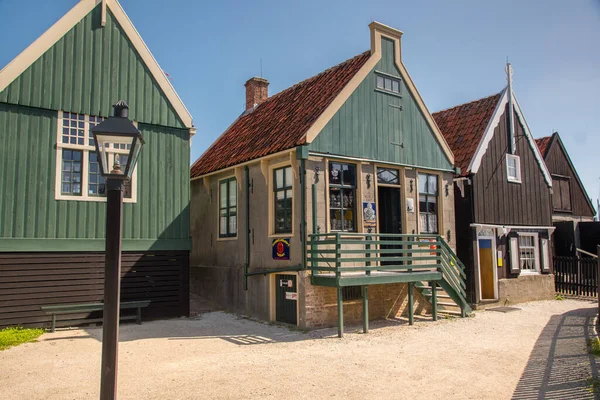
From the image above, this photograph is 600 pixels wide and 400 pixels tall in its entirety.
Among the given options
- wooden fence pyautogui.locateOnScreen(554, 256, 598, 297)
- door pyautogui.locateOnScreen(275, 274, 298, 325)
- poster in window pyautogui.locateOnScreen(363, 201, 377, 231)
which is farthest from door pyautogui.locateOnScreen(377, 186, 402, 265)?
wooden fence pyautogui.locateOnScreen(554, 256, 598, 297)

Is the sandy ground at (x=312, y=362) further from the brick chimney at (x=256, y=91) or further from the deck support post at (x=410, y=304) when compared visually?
the brick chimney at (x=256, y=91)

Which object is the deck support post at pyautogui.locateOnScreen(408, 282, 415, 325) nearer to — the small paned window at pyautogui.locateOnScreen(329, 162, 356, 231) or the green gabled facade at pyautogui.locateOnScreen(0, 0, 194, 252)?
the small paned window at pyautogui.locateOnScreen(329, 162, 356, 231)

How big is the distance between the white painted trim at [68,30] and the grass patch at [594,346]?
11.6m

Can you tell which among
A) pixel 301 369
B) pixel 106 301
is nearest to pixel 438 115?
pixel 301 369

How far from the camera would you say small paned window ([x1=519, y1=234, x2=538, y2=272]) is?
1948 centimetres

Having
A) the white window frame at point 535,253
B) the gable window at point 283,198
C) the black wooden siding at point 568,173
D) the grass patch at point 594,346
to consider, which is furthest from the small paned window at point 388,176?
the black wooden siding at point 568,173

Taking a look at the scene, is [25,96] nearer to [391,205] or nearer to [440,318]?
[391,205]

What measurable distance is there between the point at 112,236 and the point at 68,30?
10.2 m

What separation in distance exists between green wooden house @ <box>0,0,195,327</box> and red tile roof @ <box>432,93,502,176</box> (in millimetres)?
10011

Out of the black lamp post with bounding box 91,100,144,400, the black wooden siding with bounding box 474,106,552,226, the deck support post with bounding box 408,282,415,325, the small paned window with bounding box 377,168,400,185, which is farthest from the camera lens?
the black wooden siding with bounding box 474,106,552,226

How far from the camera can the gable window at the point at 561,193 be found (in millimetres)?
24375

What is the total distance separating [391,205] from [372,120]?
9.00 feet

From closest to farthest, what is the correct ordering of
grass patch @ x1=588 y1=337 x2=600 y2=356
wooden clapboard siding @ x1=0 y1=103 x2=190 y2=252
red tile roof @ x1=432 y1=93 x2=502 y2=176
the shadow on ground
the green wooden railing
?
the shadow on ground, grass patch @ x1=588 y1=337 x2=600 y2=356, the green wooden railing, wooden clapboard siding @ x1=0 y1=103 x2=190 y2=252, red tile roof @ x1=432 y1=93 x2=502 y2=176

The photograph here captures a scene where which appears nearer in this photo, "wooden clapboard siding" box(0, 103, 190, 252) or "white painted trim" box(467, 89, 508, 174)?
"wooden clapboard siding" box(0, 103, 190, 252)
